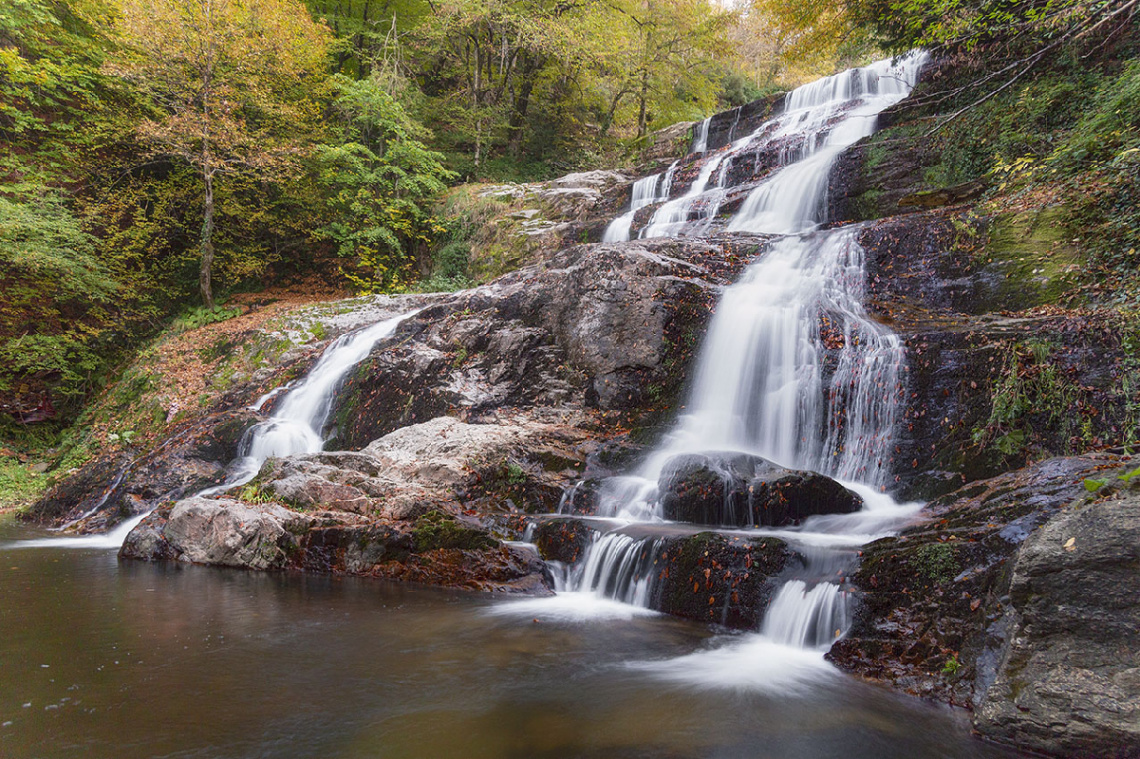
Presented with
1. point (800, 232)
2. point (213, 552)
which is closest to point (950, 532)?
point (213, 552)

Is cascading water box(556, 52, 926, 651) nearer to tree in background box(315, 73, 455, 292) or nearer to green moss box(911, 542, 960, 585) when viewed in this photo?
green moss box(911, 542, 960, 585)

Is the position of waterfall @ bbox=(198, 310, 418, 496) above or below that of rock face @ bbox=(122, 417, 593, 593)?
above

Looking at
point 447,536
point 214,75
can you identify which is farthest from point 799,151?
point 214,75

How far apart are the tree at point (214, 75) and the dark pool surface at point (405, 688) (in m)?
13.0

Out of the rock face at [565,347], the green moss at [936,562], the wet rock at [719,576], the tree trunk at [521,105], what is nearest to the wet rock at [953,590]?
the green moss at [936,562]

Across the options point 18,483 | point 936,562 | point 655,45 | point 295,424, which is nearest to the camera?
point 936,562

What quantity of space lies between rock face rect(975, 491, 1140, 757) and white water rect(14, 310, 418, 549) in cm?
850

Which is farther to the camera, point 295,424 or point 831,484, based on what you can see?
point 295,424

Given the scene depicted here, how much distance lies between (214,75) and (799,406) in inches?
653

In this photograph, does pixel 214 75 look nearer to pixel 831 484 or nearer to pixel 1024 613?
pixel 831 484

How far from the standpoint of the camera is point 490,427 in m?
8.05

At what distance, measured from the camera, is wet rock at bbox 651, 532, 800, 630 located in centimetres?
450

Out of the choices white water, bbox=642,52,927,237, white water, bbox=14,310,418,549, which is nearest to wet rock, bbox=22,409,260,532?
white water, bbox=14,310,418,549

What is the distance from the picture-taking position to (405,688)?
11.2 feet
